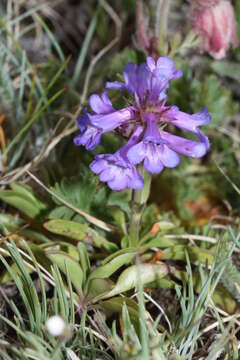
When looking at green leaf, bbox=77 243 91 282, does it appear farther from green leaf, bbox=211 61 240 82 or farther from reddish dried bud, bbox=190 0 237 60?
green leaf, bbox=211 61 240 82

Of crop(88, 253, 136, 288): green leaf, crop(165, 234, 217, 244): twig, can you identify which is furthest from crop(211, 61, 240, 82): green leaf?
crop(88, 253, 136, 288): green leaf

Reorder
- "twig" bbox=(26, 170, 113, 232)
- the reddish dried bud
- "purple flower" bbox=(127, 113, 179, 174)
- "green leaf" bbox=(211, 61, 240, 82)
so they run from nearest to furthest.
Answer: "purple flower" bbox=(127, 113, 179, 174), "twig" bbox=(26, 170, 113, 232), the reddish dried bud, "green leaf" bbox=(211, 61, 240, 82)

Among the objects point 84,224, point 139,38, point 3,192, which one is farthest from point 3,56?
point 84,224

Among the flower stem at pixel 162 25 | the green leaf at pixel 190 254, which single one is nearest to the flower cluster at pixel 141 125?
the green leaf at pixel 190 254

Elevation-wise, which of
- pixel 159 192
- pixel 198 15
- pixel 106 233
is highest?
pixel 198 15

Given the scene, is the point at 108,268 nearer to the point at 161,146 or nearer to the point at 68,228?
the point at 68,228

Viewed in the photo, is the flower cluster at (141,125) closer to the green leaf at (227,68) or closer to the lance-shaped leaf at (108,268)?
the lance-shaped leaf at (108,268)

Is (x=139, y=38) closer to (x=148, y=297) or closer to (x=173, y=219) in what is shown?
(x=173, y=219)

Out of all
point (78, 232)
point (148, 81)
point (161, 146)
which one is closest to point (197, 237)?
point (78, 232)
